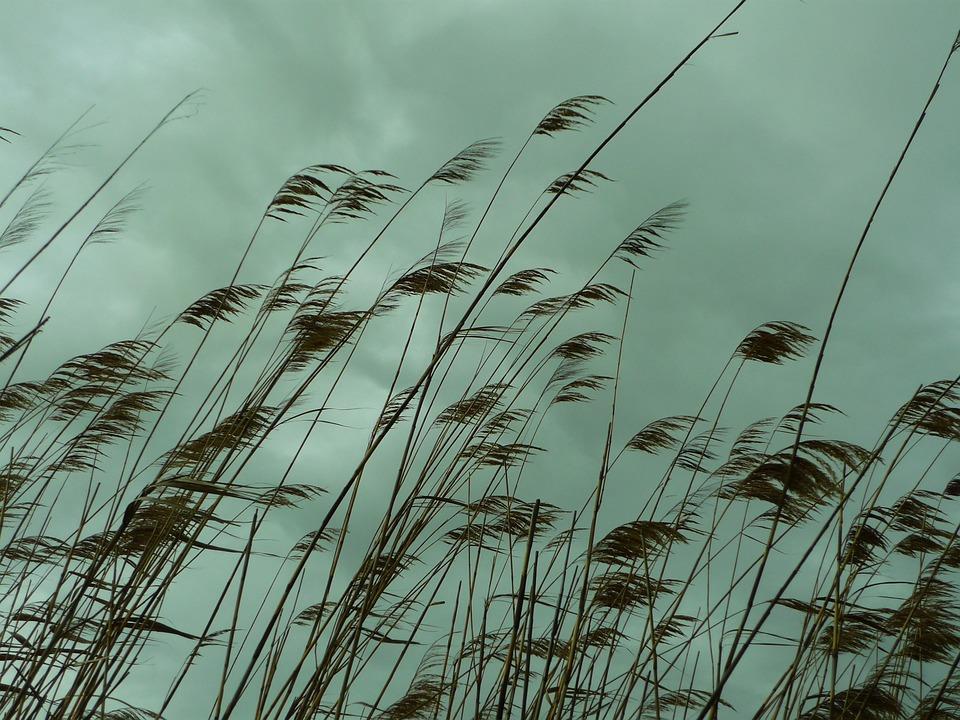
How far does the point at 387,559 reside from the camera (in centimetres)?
245

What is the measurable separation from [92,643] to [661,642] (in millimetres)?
2061

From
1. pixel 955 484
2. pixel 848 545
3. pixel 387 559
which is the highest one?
pixel 955 484

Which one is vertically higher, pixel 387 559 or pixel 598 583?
pixel 598 583

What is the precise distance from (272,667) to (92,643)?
0.54 meters

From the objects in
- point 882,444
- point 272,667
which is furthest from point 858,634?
point 272,667

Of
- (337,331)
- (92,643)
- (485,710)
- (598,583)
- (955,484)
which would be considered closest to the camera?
(92,643)

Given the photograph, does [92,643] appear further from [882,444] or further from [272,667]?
[882,444]

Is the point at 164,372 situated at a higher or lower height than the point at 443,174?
lower

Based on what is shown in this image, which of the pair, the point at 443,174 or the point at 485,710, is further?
the point at 443,174

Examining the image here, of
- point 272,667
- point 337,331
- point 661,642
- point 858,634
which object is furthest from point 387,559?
point 858,634

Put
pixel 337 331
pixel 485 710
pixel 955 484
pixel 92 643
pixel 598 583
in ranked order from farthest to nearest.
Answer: pixel 955 484, pixel 598 583, pixel 337 331, pixel 485 710, pixel 92 643

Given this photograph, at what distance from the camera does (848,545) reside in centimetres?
297

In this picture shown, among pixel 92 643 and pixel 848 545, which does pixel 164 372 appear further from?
pixel 848 545

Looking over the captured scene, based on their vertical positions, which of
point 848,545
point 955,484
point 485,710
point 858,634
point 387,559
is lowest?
point 485,710
